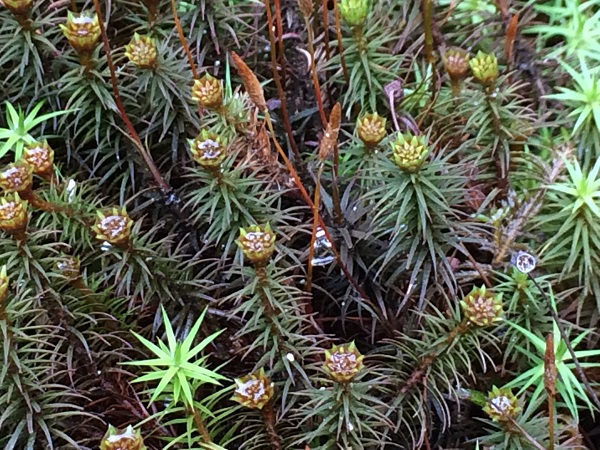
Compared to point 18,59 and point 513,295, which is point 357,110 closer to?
point 513,295

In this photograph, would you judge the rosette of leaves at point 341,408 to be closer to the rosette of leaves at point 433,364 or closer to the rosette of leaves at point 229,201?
the rosette of leaves at point 433,364

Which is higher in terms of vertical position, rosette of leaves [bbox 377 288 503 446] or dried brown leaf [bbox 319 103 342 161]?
dried brown leaf [bbox 319 103 342 161]

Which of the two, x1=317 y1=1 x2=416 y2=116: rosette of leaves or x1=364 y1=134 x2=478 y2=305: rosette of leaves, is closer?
x1=364 y1=134 x2=478 y2=305: rosette of leaves

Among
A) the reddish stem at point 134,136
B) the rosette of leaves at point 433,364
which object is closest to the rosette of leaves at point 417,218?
the rosette of leaves at point 433,364

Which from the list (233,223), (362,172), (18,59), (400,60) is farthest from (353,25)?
(18,59)

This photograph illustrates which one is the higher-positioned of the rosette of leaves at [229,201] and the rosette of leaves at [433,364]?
the rosette of leaves at [229,201]

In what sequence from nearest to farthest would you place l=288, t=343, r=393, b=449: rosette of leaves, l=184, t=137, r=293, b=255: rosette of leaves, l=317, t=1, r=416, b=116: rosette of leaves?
l=288, t=343, r=393, b=449: rosette of leaves
l=184, t=137, r=293, b=255: rosette of leaves
l=317, t=1, r=416, b=116: rosette of leaves

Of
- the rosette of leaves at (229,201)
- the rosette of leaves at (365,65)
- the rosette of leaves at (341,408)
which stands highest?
the rosette of leaves at (365,65)

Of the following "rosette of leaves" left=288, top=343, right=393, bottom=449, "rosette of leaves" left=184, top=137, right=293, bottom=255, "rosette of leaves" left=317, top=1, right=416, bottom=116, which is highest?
"rosette of leaves" left=317, top=1, right=416, bottom=116

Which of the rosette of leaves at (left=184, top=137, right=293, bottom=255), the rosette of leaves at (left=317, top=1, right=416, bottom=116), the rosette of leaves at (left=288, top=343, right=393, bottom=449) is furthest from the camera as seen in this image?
the rosette of leaves at (left=317, top=1, right=416, bottom=116)

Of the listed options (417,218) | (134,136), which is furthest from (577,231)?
(134,136)

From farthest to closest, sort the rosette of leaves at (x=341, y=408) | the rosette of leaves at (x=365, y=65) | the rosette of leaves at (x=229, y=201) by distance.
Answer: the rosette of leaves at (x=365, y=65) → the rosette of leaves at (x=229, y=201) → the rosette of leaves at (x=341, y=408)

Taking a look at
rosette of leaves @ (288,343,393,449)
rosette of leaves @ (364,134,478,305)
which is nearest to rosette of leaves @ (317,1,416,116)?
rosette of leaves @ (364,134,478,305)

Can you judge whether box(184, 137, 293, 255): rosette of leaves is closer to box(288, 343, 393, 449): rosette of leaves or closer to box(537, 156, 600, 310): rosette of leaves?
box(288, 343, 393, 449): rosette of leaves
